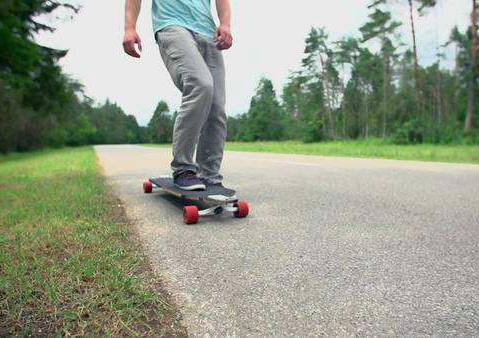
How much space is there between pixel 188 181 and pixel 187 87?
2.32 ft

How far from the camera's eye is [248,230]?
2.25 meters

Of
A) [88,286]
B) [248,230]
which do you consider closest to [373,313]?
[88,286]

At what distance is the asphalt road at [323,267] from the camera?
1139 mm

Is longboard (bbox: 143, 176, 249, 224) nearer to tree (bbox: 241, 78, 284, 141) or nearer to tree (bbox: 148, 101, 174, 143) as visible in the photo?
tree (bbox: 241, 78, 284, 141)

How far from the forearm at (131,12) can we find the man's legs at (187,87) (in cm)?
25

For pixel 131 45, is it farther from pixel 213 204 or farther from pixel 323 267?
pixel 323 267

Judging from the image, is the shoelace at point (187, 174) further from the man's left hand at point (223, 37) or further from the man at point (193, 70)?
the man's left hand at point (223, 37)

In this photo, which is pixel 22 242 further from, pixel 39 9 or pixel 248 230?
pixel 39 9

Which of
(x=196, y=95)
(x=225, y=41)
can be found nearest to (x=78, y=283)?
(x=196, y=95)

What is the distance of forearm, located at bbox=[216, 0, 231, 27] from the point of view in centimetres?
311

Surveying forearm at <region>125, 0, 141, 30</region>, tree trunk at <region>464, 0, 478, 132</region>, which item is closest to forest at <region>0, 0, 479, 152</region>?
tree trunk at <region>464, 0, 478, 132</region>

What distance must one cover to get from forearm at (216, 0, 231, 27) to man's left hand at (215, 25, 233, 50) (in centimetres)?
14

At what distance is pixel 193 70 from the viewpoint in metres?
2.71

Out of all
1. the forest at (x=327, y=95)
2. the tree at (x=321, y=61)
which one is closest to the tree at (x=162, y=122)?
the forest at (x=327, y=95)
